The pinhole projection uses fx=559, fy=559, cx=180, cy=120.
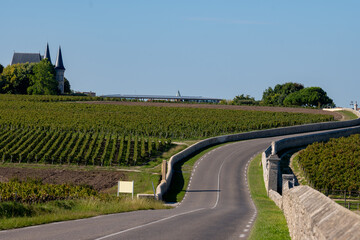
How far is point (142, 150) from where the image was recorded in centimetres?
6372

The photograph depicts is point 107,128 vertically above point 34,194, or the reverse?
point 107,128

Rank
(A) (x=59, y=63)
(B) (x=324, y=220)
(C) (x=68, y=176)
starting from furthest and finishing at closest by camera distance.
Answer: (A) (x=59, y=63), (C) (x=68, y=176), (B) (x=324, y=220)

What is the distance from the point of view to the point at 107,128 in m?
77.5

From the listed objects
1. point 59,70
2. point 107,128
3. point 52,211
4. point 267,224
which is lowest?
point 267,224

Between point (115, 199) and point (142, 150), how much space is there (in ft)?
118

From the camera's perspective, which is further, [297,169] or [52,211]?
[297,169]

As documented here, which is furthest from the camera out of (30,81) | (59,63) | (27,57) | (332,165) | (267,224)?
(27,57)

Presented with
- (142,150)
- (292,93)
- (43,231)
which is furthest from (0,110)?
(292,93)

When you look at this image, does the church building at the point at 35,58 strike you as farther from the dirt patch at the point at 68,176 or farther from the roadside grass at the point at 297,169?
the roadside grass at the point at 297,169

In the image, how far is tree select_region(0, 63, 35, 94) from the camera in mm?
145375

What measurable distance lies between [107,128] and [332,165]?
3394 centimetres

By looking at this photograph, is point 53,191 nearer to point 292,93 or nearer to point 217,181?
point 217,181

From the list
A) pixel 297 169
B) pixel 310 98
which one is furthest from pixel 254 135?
pixel 310 98

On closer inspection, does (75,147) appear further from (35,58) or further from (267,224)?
(35,58)
